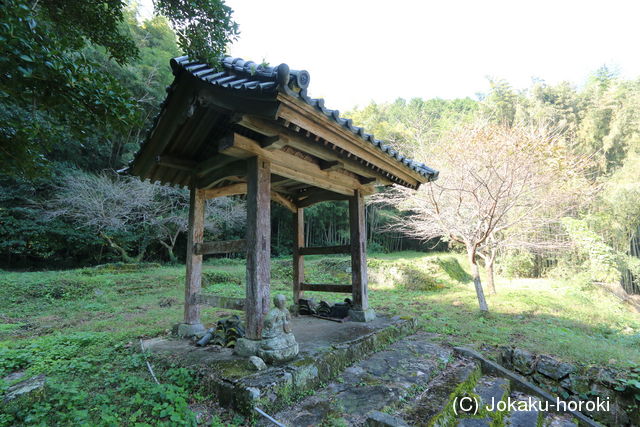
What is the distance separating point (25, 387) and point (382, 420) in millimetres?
3258

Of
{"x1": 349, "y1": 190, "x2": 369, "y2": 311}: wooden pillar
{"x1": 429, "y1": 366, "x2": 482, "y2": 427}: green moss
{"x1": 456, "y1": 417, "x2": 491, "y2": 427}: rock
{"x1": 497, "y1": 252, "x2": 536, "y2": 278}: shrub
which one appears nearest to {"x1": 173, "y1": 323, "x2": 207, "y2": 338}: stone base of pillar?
{"x1": 349, "y1": 190, "x2": 369, "y2": 311}: wooden pillar

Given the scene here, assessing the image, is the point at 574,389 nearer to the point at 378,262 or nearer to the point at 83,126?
the point at 83,126

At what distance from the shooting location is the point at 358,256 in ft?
15.2

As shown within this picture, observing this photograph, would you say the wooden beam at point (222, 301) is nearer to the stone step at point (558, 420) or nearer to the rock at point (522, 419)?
the rock at point (522, 419)

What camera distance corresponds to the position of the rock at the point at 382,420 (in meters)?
2.04

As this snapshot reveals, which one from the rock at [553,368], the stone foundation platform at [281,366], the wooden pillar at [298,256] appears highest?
the wooden pillar at [298,256]

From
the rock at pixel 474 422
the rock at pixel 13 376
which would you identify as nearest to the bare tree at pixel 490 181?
the rock at pixel 474 422

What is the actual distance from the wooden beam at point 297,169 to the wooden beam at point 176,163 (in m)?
1.24

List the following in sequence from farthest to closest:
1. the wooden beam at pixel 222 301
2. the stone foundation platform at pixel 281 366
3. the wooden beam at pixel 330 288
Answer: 1. the wooden beam at pixel 330 288
2. the wooden beam at pixel 222 301
3. the stone foundation platform at pixel 281 366

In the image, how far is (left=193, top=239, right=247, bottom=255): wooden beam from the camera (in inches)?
131

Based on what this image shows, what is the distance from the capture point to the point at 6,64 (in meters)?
1.92

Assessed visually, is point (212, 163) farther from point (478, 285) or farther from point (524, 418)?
point (478, 285)

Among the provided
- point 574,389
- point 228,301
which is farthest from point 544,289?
point 228,301

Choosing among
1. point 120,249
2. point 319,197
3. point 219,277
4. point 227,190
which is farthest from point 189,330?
point 120,249
